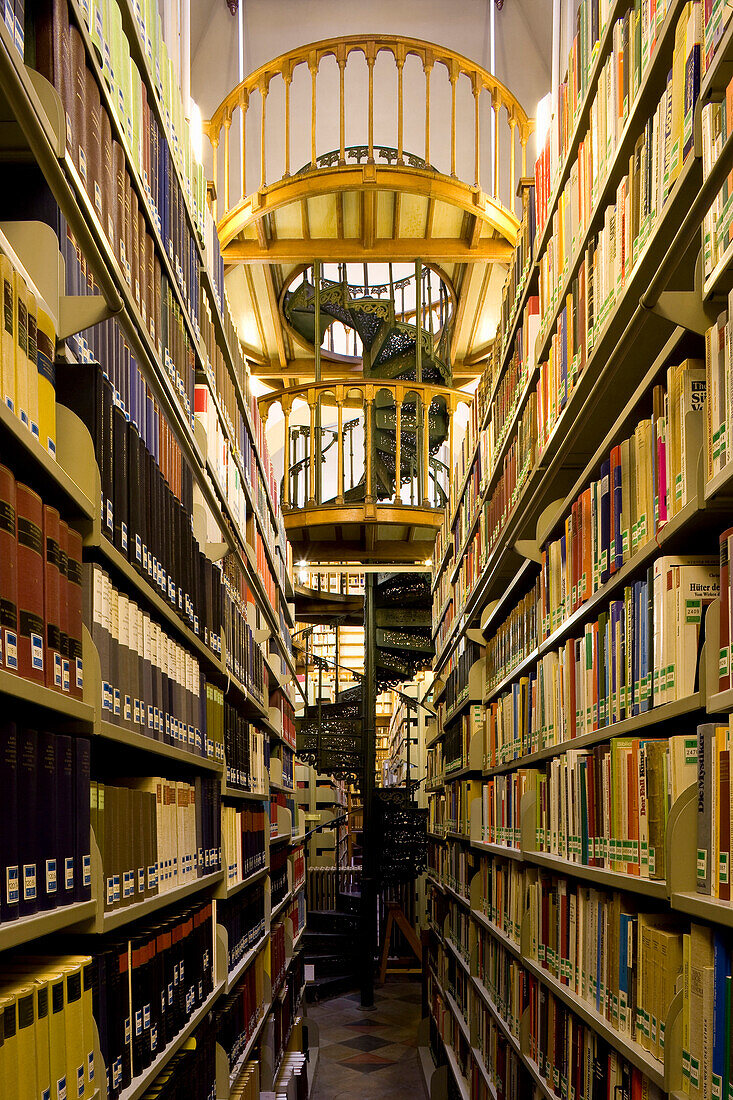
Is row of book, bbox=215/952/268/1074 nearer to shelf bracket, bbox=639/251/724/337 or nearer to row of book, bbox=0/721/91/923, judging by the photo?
row of book, bbox=0/721/91/923

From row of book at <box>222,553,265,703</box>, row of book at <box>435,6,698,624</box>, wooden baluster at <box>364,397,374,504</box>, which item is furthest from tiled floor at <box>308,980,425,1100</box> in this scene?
row of book at <box>435,6,698,624</box>

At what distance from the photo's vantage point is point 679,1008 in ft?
5.29

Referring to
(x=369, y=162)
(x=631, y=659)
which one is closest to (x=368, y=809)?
(x=369, y=162)

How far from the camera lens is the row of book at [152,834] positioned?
68.2 inches

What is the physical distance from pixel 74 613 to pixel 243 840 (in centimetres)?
260

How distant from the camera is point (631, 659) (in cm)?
202

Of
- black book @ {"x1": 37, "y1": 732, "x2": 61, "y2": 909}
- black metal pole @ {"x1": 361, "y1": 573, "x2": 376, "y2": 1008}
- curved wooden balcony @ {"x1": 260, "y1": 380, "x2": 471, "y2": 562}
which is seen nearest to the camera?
black book @ {"x1": 37, "y1": 732, "x2": 61, "y2": 909}

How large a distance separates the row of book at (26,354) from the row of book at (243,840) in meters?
2.07

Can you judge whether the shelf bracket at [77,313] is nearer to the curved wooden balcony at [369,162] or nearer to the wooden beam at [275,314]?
the curved wooden balcony at [369,162]

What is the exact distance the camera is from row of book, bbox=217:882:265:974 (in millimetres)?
3422

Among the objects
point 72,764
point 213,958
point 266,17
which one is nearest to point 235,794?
point 213,958

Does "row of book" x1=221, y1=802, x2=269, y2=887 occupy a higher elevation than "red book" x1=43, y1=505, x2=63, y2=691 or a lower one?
lower

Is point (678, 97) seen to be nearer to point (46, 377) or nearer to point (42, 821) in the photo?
point (46, 377)

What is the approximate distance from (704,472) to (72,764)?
0.99 m
